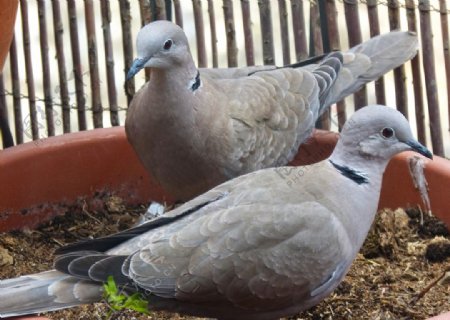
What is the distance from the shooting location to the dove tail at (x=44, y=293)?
2.81 meters

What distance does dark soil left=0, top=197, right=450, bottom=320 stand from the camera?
10.9 ft

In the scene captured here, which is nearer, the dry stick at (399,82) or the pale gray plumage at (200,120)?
the pale gray plumage at (200,120)

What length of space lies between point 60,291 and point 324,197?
749 mm

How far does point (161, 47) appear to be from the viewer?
11.4 feet

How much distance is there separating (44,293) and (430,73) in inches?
75.7

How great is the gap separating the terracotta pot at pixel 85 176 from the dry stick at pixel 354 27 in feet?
1.53

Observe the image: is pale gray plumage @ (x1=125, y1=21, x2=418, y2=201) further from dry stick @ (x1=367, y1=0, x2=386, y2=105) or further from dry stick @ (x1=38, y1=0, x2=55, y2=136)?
dry stick @ (x1=38, y1=0, x2=55, y2=136)

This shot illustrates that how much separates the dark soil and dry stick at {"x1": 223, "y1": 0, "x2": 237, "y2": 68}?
2.23 ft

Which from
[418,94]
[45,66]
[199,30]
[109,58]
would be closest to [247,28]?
[199,30]

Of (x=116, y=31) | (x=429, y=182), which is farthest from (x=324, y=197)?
(x=116, y=31)

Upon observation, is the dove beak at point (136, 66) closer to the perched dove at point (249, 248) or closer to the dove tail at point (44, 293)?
the perched dove at point (249, 248)

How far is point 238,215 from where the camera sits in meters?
2.95

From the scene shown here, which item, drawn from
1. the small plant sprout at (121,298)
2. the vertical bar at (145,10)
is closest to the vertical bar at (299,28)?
the vertical bar at (145,10)

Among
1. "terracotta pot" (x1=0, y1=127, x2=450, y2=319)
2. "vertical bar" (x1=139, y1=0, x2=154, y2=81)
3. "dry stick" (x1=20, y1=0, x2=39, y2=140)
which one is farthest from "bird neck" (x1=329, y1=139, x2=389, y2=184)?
"dry stick" (x1=20, y1=0, x2=39, y2=140)
